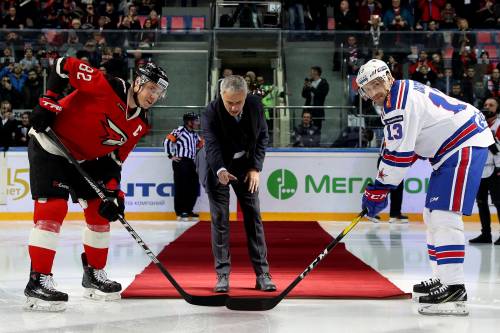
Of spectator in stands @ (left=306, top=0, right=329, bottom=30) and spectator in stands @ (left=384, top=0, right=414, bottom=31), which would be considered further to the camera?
spectator in stands @ (left=306, top=0, right=329, bottom=30)

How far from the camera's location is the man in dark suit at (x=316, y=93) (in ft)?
42.8

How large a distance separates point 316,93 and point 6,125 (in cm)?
448

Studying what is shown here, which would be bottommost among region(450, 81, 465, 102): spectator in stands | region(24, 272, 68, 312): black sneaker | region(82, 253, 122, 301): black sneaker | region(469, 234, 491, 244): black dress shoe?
region(469, 234, 491, 244): black dress shoe

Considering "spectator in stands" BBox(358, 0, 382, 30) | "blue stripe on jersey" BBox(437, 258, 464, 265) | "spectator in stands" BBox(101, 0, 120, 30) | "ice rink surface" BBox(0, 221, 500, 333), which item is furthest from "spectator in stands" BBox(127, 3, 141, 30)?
"blue stripe on jersey" BBox(437, 258, 464, 265)

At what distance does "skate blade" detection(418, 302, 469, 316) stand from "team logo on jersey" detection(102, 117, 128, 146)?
6.55 ft

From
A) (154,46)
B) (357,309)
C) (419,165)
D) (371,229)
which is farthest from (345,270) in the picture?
(154,46)

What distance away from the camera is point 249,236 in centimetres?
592

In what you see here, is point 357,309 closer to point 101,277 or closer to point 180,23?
point 101,277

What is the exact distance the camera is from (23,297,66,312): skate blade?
503 centimetres

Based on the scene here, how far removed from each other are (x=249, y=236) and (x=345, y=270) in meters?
1.26

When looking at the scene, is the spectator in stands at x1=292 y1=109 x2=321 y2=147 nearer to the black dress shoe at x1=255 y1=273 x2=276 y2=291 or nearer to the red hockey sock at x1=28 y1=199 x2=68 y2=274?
the black dress shoe at x1=255 y1=273 x2=276 y2=291

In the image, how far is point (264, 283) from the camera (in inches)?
227

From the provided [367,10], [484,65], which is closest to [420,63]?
[484,65]

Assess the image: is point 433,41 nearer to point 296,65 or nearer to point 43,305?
point 296,65
